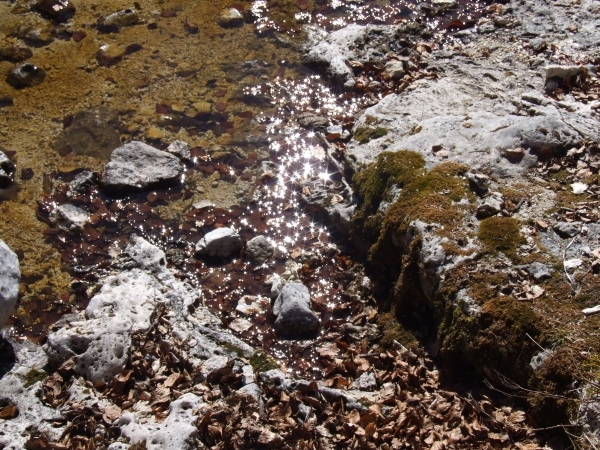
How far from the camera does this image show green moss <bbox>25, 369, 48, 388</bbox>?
5.20 m

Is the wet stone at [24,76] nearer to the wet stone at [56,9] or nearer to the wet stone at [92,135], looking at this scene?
the wet stone at [92,135]

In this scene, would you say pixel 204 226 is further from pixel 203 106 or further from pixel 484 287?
pixel 484 287

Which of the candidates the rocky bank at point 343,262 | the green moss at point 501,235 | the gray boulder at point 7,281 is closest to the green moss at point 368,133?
the rocky bank at point 343,262

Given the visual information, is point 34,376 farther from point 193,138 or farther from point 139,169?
point 193,138

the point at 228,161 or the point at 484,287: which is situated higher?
the point at 484,287

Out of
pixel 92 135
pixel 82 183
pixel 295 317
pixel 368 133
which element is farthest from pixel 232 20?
pixel 295 317

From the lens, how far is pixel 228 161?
823 cm

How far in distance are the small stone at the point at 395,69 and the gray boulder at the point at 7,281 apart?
253 inches

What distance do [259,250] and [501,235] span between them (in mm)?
3003

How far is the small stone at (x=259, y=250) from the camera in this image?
7.02 metres

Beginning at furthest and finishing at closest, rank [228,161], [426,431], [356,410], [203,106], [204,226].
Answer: [203,106], [228,161], [204,226], [356,410], [426,431]

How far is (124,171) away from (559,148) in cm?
563

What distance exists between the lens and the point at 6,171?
26.2 feet

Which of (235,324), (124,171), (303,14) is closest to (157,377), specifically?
(235,324)
